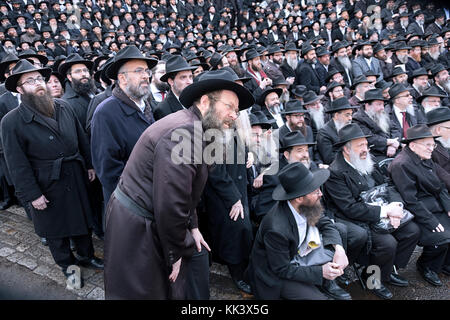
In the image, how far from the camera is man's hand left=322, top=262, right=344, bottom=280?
264 cm

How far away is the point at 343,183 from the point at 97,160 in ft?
8.25

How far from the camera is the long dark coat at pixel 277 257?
2635 millimetres

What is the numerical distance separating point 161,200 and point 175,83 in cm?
202

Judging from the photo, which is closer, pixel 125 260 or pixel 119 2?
pixel 125 260

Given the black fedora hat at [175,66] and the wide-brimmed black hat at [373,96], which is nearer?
the black fedora hat at [175,66]

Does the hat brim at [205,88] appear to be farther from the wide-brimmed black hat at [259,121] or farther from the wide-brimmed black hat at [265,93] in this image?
the wide-brimmed black hat at [265,93]

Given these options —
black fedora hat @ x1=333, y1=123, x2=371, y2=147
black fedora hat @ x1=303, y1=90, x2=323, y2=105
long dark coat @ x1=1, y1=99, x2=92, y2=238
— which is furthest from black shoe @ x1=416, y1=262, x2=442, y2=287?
long dark coat @ x1=1, y1=99, x2=92, y2=238

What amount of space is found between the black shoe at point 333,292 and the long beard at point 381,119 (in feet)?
11.5

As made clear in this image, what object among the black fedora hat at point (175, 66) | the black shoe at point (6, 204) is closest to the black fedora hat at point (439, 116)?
the black fedora hat at point (175, 66)

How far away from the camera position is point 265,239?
269cm

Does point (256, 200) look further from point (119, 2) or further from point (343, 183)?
point (119, 2)

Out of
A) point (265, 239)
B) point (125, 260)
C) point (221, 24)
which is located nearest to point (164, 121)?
point (125, 260)

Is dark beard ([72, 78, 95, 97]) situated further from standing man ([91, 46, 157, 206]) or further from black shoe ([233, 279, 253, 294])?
black shoe ([233, 279, 253, 294])
